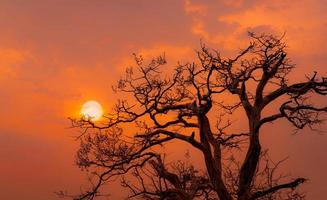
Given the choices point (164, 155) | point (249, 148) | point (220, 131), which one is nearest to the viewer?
point (249, 148)

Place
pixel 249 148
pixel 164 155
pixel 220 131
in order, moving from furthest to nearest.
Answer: pixel 220 131 → pixel 164 155 → pixel 249 148

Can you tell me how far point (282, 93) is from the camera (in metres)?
18.4

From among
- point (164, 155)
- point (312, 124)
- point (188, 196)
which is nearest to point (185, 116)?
point (164, 155)

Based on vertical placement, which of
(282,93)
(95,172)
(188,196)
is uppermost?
(282,93)

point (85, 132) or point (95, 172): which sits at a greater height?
point (85, 132)

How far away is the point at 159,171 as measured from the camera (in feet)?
61.5

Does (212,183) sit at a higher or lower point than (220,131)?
lower

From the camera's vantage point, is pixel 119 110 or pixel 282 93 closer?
pixel 282 93

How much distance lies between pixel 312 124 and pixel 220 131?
4116 millimetres

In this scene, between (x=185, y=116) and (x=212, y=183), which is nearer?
(x=212, y=183)

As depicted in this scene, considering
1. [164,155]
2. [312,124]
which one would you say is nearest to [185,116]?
[164,155]

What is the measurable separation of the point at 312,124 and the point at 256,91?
7.61 ft

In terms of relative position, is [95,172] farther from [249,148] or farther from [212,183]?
[249,148]

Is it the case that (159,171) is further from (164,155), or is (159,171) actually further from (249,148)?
(249,148)
